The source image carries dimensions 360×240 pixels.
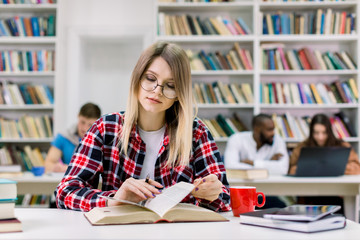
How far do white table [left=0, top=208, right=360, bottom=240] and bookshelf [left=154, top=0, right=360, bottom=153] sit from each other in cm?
332

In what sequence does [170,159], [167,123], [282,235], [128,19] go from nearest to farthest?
1. [282,235]
2. [170,159]
3. [167,123]
4. [128,19]

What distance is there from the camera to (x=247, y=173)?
2.58m

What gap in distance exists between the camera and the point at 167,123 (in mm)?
1516

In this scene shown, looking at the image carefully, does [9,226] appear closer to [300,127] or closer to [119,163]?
[119,163]

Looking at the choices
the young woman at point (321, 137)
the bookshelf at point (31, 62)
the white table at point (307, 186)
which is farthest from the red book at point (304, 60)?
the bookshelf at point (31, 62)

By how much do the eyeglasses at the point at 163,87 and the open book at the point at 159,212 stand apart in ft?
1.08

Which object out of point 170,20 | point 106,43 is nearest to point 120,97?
point 106,43

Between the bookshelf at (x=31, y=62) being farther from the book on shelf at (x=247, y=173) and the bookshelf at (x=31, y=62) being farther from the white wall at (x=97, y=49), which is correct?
the book on shelf at (x=247, y=173)

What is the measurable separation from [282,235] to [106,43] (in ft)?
13.8

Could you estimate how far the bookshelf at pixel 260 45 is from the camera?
14.2 feet

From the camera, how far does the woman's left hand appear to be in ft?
3.94

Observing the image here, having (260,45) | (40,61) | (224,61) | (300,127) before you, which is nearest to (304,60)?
(260,45)

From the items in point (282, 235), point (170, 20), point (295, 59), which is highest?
point (170, 20)

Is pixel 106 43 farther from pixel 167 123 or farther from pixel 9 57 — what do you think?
pixel 167 123
